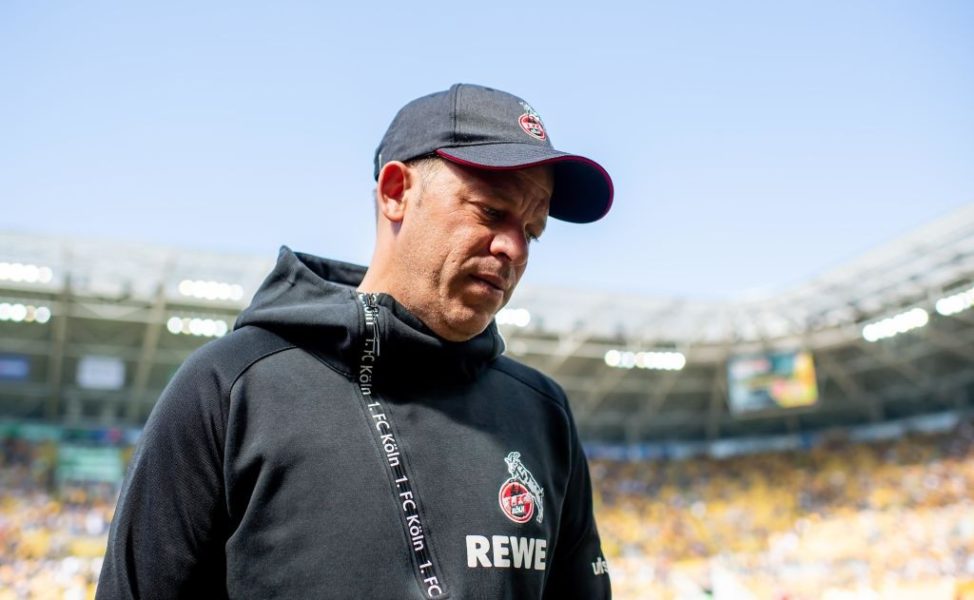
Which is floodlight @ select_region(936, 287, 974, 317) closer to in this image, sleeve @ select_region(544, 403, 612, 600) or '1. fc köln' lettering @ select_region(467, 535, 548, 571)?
sleeve @ select_region(544, 403, 612, 600)

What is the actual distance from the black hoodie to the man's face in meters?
0.05

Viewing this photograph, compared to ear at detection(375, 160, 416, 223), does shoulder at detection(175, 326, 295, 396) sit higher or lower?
lower

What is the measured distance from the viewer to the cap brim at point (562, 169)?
1.32 metres

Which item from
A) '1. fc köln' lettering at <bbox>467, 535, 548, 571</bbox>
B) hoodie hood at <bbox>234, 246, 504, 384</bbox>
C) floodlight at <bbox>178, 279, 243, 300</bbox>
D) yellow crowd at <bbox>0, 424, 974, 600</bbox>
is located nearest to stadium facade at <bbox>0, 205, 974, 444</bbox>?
floodlight at <bbox>178, 279, 243, 300</bbox>

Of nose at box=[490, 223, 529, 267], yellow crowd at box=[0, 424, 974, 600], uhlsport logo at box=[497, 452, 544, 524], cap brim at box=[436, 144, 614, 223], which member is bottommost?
yellow crowd at box=[0, 424, 974, 600]

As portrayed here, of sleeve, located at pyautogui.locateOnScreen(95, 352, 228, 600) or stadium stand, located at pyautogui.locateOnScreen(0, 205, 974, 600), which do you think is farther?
stadium stand, located at pyautogui.locateOnScreen(0, 205, 974, 600)

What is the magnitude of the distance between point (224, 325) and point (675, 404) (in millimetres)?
16258

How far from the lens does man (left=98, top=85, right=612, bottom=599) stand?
3.77 ft

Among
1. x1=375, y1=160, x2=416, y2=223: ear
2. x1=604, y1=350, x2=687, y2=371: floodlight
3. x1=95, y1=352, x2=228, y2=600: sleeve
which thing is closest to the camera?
x1=95, y1=352, x2=228, y2=600: sleeve

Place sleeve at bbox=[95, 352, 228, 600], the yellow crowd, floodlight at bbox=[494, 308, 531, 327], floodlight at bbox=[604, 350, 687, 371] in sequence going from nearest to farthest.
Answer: sleeve at bbox=[95, 352, 228, 600] → the yellow crowd → floodlight at bbox=[494, 308, 531, 327] → floodlight at bbox=[604, 350, 687, 371]

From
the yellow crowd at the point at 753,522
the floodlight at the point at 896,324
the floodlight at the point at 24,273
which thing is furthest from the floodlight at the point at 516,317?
the floodlight at the point at 24,273

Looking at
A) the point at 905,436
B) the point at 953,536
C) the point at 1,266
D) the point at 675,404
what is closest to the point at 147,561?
the point at 1,266

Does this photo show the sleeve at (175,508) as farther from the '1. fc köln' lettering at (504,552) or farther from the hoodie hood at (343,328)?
the '1. fc köln' lettering at (504,552)

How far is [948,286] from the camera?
65.6ft
